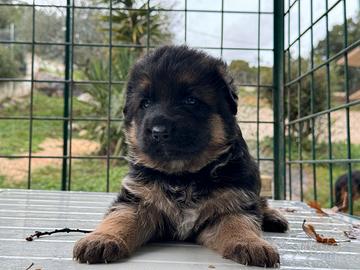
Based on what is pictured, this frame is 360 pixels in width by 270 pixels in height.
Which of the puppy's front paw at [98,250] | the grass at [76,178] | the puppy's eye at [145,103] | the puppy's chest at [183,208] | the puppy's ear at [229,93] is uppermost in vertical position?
the puppy's ear at [229,93]

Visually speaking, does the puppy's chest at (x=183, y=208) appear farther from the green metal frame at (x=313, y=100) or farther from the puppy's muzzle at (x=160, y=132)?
the green metal frame at (x=313, y=100)

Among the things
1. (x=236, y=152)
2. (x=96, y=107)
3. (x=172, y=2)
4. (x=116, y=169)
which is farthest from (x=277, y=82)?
(x=96, y=107)

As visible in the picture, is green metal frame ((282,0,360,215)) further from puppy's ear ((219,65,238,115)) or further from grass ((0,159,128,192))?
grass ((0,159,128,192))

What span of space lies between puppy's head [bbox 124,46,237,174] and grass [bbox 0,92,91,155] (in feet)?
25.5

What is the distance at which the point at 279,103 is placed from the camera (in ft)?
17.9

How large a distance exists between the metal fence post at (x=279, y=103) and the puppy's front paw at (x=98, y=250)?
12.1 ft

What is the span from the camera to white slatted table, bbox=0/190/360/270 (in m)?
1.93

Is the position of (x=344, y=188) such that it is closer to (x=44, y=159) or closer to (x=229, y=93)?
(x=229, y=93)

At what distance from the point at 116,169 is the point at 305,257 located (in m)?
7.14

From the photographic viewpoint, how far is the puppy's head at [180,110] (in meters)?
2.43

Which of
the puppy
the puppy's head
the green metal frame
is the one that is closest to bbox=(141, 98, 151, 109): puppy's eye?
the puppy's head

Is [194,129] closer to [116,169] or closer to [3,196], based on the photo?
[3,196]

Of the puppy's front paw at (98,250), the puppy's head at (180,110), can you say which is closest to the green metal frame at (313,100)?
the puppy's head at (180,110)

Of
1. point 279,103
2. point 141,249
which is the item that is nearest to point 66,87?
point 279,103
